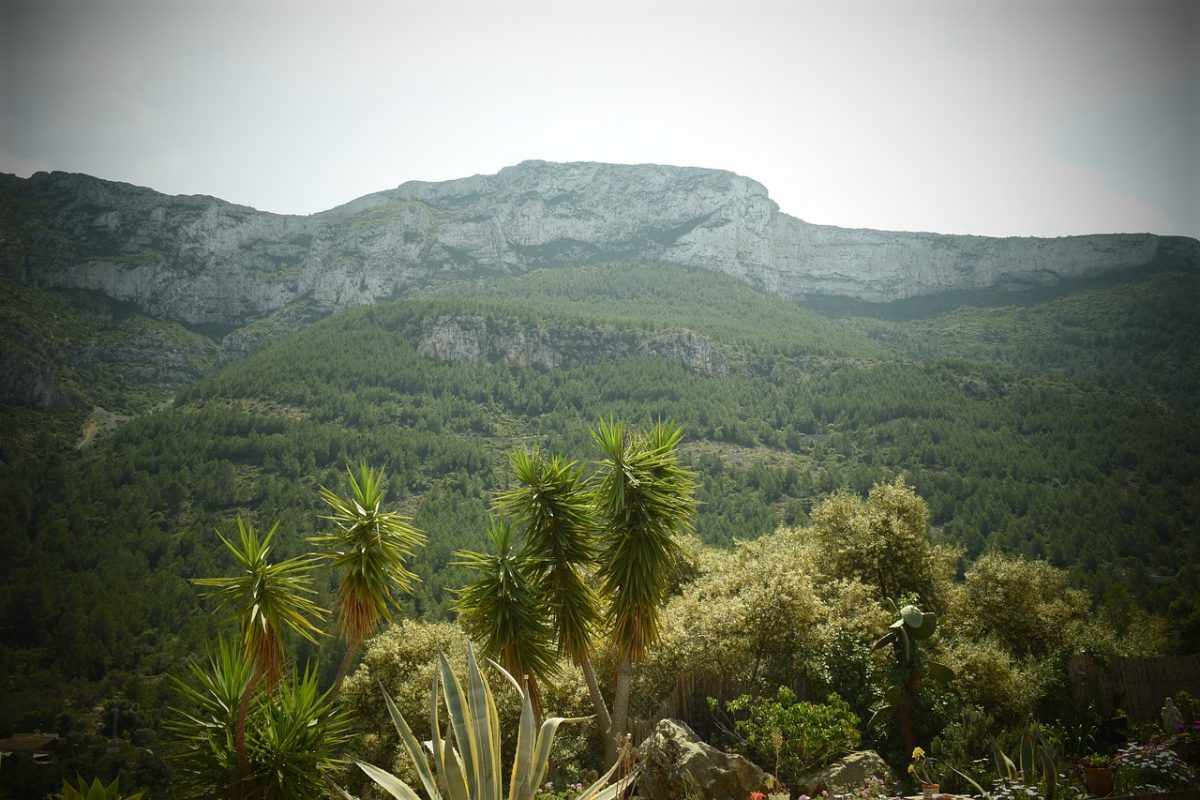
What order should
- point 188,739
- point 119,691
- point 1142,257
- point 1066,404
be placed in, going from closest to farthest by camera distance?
point 188,739 → point 119,691 → point 1066,404 → point 1142,257

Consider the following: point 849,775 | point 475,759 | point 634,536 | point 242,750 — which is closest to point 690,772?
point 849,775

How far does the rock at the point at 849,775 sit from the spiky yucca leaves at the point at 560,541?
404cm

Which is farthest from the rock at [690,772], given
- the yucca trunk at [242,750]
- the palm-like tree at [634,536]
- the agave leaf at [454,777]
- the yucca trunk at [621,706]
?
the yucca trunk at [242,750]

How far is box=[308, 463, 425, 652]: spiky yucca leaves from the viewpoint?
10797mm

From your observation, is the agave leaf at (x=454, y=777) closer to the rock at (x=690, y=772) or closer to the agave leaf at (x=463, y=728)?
the agave leaf at (x=463, y=728)

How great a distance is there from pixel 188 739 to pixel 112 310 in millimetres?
174977

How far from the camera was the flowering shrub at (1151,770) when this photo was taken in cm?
668

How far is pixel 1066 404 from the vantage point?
79.8 metres

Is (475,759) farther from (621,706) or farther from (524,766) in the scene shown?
(621,706)

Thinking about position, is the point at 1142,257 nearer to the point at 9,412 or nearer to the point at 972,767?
the point at 972,767

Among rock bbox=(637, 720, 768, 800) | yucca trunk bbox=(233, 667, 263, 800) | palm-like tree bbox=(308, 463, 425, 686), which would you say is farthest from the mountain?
rock bbox=(637, 720, 768, 800)

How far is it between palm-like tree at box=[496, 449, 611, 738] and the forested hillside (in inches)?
874

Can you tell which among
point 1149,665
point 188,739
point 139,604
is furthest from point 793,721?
point 139,604

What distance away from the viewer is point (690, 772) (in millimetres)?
8695
